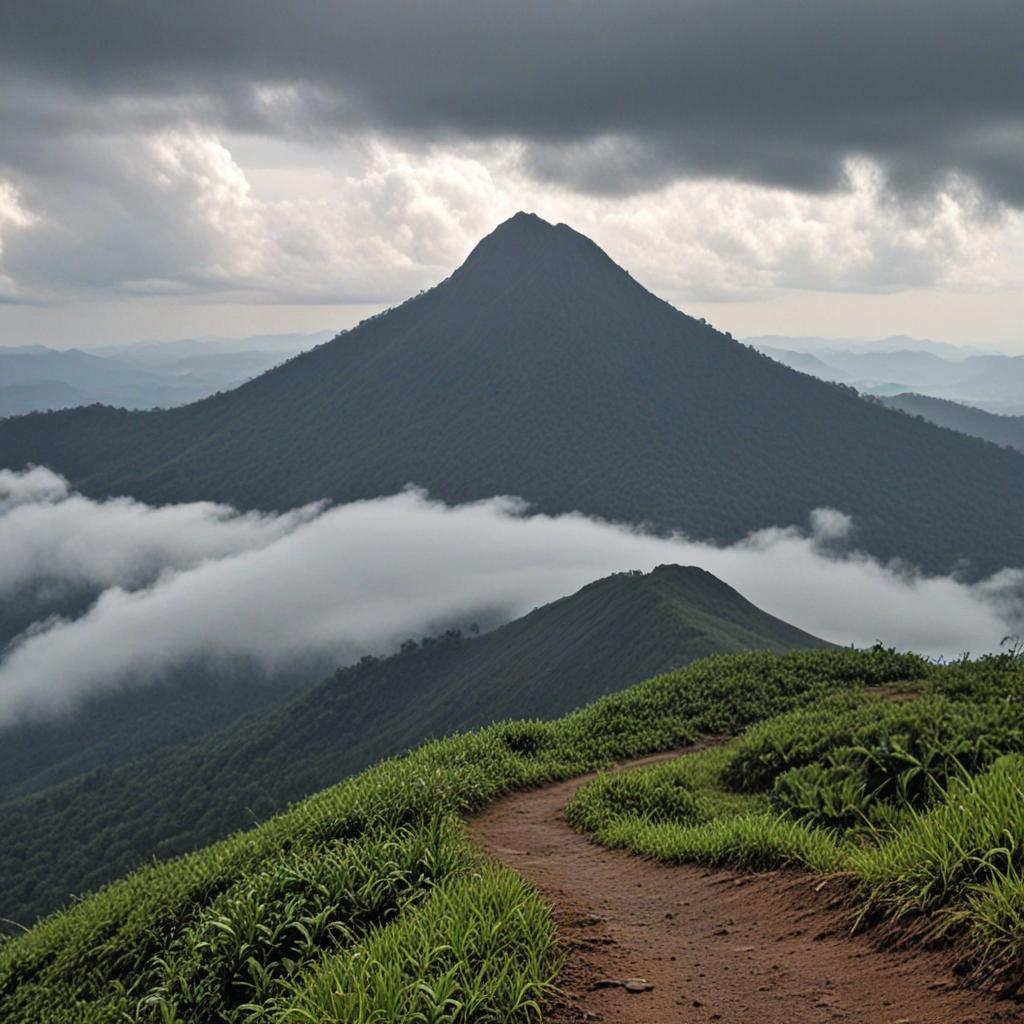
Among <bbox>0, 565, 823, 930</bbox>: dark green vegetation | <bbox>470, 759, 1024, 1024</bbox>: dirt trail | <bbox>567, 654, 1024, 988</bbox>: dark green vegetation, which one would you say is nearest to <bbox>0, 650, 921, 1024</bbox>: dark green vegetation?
<bbox>470, 759, 1024, 1024</bbox>: dirt trail

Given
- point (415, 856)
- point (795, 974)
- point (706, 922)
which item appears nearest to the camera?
point (795, 974)

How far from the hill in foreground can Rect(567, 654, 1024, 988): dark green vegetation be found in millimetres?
24

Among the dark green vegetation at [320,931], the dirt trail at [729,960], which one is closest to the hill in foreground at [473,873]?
the dark green vegetation at [320,931]

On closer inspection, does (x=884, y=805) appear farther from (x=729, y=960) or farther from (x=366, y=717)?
(x=366, y=717)

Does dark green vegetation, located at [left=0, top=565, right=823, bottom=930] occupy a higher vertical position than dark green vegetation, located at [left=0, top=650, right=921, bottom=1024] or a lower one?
lower

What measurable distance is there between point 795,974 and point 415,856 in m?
3.23

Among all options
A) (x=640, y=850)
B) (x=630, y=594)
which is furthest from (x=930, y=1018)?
(x=630, y=594)

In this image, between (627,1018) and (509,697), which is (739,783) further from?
(509,697)

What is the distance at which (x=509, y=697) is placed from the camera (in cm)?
11388

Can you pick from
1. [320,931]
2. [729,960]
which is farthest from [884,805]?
[320,931]

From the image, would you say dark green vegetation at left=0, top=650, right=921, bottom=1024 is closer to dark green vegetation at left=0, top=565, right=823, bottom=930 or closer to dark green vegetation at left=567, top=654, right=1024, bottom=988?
dark green vegetation at left=567, top=654, right=1024, bottom=988

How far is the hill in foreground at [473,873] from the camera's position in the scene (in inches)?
195

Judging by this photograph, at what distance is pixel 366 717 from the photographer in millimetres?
145625

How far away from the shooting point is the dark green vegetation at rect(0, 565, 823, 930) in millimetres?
99500
